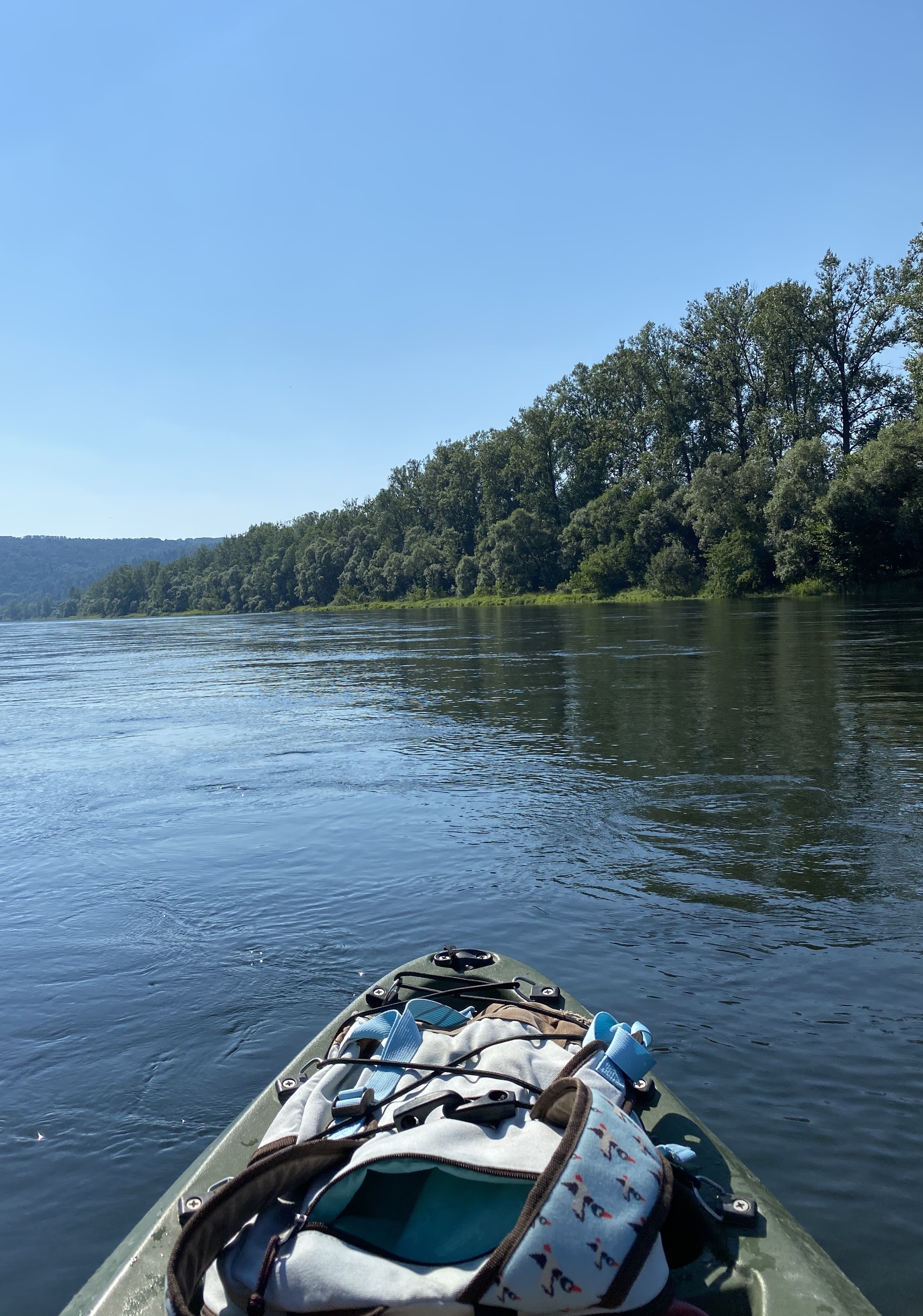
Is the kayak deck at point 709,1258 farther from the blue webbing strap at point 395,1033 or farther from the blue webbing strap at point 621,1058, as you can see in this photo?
the blue webbing strap at point 395,1033

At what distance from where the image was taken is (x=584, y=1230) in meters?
2.21

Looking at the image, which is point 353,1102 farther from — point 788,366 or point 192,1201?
point 788,366

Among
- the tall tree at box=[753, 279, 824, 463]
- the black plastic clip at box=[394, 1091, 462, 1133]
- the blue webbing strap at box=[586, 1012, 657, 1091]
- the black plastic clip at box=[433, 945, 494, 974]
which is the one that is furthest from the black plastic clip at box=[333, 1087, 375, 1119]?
the tall tree at box=[753, 279, 824, 463]

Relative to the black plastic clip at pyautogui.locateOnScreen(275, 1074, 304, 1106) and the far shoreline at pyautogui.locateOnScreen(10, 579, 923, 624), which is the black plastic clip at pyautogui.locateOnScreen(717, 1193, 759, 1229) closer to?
the black plastic clip at pyautogui.locateOnScreen(275, 1074, 304, 1106)

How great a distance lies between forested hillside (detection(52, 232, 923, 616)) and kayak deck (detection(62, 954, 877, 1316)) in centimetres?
4954

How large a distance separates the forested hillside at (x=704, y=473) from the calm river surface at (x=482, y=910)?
125 feet

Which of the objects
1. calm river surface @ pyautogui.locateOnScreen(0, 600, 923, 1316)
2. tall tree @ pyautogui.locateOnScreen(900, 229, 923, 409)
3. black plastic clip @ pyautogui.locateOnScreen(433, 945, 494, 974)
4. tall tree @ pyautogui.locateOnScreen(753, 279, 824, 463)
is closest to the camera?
calm river surface @ pyautogui.locateOnScreen(0, 600, 923, 1316)

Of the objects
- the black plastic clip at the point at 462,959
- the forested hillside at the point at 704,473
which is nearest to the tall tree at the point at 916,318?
the forested hillside at the point at 704,473

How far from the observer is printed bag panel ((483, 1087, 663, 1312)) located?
214cm

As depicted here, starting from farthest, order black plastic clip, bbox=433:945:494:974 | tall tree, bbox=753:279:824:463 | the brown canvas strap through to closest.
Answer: tall tree, bbox=753:279:824:463 < black plastic clip, bbox=433:945:494:974 < the brown canvas strap

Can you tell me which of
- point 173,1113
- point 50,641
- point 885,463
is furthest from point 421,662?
point 50,641

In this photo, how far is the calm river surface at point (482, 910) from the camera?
4133 millimetres

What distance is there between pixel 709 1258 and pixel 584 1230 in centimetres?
63

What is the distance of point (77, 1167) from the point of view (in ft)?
13.8
